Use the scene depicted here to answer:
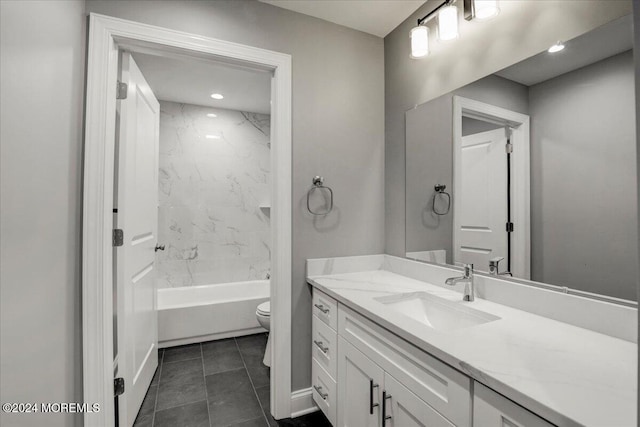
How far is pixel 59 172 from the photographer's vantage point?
1.22 metres

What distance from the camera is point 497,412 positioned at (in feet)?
2.39

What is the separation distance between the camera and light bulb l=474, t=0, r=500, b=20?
1327 mm

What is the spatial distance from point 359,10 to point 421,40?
18.2 inches

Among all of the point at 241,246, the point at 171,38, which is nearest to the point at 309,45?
the point at 171,38

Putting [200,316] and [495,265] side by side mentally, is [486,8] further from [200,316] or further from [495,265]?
[200,316]

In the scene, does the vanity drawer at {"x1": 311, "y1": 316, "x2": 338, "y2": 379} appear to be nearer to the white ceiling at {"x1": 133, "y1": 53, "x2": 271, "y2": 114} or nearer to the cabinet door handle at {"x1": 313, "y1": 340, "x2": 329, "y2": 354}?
the cabinet door handle at {"x1": 313, "y1": 340, "x2": 329, "y2": 354}

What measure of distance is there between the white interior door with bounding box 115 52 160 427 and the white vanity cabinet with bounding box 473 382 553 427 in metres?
1.65

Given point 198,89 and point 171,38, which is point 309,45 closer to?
point 171,38

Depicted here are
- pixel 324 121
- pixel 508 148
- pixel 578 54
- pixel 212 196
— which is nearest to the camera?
pixel 578 54

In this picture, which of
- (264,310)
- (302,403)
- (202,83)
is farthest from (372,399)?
(202,83)

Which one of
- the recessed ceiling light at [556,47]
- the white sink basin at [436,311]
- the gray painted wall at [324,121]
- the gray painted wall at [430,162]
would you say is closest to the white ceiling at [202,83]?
the gray painted wall at [324,121]

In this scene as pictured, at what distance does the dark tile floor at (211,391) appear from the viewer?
1762 millimetres

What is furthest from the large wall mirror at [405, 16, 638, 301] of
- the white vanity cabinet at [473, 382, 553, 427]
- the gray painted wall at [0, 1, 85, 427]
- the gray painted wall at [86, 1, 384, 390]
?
the gray painted wall at [0, 1, 85, 427]

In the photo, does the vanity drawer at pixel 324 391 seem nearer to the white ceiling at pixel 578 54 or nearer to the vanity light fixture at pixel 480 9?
the white ceiling at pixel 578 54
